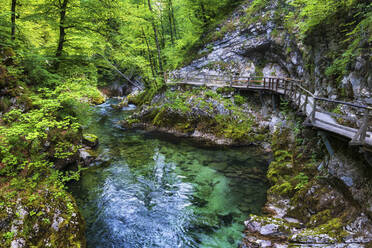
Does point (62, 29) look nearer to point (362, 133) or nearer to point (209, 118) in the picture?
point (209, 118)

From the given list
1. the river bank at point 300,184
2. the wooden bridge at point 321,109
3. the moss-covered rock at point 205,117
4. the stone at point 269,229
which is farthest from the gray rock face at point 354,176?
the moss-covered rock at point 205,117

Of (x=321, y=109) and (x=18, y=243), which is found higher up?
(x=321, y=109)

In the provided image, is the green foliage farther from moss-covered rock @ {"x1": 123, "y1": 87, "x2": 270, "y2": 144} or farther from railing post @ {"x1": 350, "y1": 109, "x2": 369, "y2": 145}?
railing post @ {"x1": 350, "y1": 109, "x2": 369, "y2": 145}

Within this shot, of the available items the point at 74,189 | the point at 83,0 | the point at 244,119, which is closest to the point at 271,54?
the point at 244,119

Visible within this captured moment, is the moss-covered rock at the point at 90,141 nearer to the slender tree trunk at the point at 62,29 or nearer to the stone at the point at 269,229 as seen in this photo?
the slender tree trunk at the point at 62,29

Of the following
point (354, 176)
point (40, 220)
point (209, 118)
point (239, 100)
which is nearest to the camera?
point (40, 220)

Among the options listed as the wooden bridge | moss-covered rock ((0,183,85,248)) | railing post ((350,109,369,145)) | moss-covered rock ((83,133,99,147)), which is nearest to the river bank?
the wooden bridge

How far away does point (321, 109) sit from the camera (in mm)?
9312

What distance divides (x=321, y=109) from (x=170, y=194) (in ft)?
26.6

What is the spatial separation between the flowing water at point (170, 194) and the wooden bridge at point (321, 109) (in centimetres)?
396

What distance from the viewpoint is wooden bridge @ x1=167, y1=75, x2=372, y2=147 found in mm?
5246

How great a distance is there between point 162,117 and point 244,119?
7.16 metres

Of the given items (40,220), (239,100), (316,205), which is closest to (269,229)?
(316,205)

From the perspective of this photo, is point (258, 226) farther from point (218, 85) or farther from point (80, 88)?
point (218, 85)
